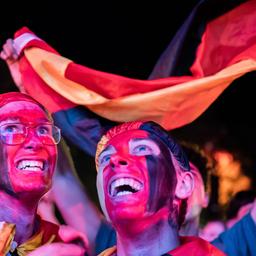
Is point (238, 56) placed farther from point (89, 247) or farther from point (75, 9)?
point (89, 247)

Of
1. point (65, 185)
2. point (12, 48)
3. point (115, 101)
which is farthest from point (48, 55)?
point (65, 185)

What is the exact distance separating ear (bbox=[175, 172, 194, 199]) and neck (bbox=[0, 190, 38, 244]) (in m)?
0.64

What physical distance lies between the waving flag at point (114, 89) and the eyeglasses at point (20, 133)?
0.19m

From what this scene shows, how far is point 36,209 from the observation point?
10.2 ft

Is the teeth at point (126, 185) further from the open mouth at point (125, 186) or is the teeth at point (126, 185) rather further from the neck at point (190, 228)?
the neck at point (190, 228)

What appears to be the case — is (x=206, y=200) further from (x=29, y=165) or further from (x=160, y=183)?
(x=29, y=165)

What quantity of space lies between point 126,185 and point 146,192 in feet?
0.29

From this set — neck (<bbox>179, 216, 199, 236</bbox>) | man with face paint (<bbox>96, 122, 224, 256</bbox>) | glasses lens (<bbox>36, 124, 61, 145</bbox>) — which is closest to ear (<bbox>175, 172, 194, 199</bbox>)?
man with face paint (<bbox>96, 122, 224, 256</bbox>)

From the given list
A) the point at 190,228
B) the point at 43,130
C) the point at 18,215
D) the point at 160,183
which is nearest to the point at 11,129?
the point at 43,130

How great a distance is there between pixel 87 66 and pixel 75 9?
1.01 ft

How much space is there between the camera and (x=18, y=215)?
9.93ft

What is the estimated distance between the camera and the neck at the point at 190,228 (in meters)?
3.18

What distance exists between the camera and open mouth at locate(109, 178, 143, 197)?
9.59ft

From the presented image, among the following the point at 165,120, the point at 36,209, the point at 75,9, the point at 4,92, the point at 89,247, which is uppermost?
the point at 75,9
